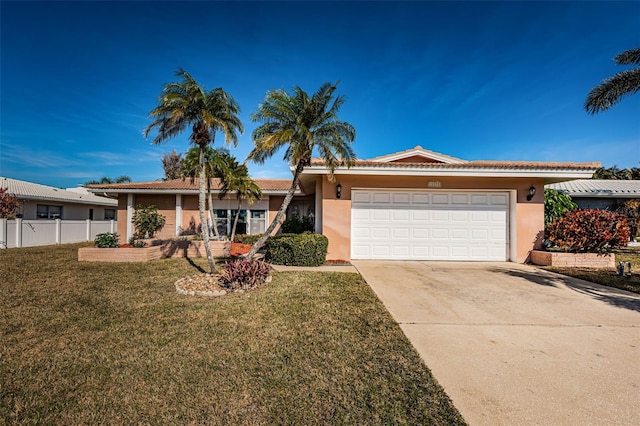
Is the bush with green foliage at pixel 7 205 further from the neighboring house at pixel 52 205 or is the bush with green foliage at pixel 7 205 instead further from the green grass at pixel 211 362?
the green grass at pixel 211 362

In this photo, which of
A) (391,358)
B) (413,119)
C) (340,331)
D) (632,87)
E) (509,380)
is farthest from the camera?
(413,119)

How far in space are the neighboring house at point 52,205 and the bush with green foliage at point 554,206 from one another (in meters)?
28.0

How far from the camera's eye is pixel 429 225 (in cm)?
1059

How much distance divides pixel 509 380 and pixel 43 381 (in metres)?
4.91

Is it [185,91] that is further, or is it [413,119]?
[413,119]

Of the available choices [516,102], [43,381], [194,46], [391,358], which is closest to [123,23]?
[194,46]

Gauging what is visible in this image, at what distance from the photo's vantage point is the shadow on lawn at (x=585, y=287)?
18.5 feet

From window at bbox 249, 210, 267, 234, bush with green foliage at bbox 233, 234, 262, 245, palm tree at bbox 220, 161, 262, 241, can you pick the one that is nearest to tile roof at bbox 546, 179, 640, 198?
window at bbox 249, 210, 267, 234

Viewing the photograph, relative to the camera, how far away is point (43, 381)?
2.94 m

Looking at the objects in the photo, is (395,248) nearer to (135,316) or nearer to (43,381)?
(135,316)

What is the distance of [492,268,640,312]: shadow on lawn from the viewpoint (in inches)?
223

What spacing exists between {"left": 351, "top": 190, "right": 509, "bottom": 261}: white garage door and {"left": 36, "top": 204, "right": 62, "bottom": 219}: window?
21462 mm

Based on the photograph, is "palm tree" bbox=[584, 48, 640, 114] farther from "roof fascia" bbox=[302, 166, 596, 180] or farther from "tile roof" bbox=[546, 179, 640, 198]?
"tile roof" bbox=[546, 179, 640, 198]

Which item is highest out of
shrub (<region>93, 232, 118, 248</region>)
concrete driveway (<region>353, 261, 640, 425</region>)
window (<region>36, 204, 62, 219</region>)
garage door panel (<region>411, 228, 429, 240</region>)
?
window (<region>36, 204, 62, 219</region>)
